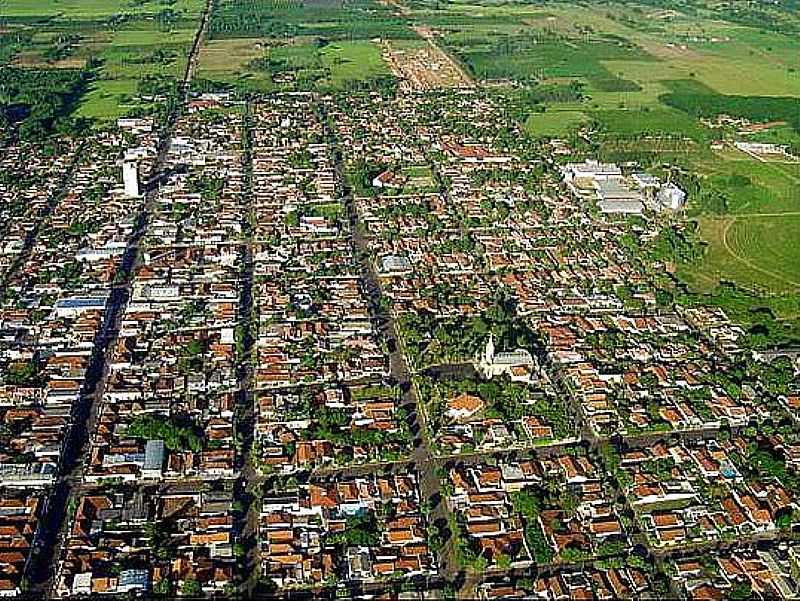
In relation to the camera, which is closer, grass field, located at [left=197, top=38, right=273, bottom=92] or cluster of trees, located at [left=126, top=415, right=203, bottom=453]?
cluster of trees, located at [left=126, top=415, right=203, bottom=453]

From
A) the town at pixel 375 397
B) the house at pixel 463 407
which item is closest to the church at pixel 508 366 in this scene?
the town at pixel 375 397

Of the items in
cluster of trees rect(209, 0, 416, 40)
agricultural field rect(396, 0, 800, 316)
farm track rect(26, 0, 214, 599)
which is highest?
farm track rect(26, 0, 214, 599)

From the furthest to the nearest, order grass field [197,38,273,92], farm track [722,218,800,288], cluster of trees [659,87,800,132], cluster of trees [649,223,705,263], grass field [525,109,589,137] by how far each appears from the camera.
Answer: grass field [197,38,273,92]
cluster of trees [659,87,800,132]
grass field [525,109,589,137]
cluster of trees [649,223,705,263]
farm track [722,218,800,288]

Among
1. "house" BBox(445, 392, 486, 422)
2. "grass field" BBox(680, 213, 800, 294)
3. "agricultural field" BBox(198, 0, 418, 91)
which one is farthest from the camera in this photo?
"agricultural field" BBox(198, 0, 418, 91)

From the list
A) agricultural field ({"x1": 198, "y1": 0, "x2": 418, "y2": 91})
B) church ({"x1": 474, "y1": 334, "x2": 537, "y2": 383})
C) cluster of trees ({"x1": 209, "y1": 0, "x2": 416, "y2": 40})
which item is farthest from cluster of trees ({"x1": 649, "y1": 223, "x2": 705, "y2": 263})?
cluster of trees ({"x1": 209, "y1": 0, "x2": 416, "y2": 40})

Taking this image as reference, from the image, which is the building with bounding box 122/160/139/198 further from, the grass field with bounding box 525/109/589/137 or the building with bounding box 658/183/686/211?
the building with bounding box 658/183/686/211

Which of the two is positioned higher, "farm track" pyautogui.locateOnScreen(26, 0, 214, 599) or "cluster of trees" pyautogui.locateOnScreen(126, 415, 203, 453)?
"cluster of trees" pyautogui.locateOnScreen(126, 415, 203, 453)

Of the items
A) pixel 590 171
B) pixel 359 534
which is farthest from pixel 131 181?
pixel 359 534

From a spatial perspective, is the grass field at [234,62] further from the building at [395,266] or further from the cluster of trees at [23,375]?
the cluster of trees at [23,375]
